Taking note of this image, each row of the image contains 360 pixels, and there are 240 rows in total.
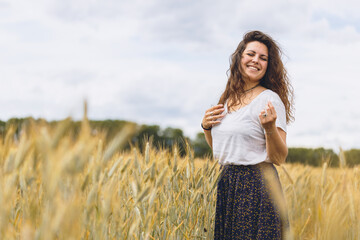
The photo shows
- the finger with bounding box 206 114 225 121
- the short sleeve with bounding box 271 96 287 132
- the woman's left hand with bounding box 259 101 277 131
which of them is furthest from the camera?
the finger with bounding box 206 114 225 121

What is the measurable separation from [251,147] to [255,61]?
0.53m

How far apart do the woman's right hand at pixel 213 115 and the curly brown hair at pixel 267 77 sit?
0.07m

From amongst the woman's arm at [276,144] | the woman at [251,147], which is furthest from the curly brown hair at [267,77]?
the woman's arm at [276,144]

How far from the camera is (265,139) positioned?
210cm

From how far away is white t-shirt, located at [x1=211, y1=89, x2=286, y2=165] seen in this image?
2.09 m

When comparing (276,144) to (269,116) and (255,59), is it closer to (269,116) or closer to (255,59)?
(269,116)

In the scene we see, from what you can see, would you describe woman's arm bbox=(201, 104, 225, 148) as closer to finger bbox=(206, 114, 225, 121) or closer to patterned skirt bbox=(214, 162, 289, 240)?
finger bbox=(206, 114, 225, 121)

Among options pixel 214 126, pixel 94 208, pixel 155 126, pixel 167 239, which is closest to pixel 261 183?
pixel 214 126

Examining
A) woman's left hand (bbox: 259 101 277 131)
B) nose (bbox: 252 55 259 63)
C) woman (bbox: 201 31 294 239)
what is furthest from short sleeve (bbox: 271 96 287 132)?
nose (bbox: 252 55 259 63)

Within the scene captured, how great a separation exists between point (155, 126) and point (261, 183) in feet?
34.9

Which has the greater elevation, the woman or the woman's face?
the woman's face

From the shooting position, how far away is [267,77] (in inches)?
95.0

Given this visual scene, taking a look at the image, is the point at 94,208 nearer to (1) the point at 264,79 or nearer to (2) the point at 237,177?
(2) the point at 237,177

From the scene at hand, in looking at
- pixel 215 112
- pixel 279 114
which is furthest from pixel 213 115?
pixel 279 114
